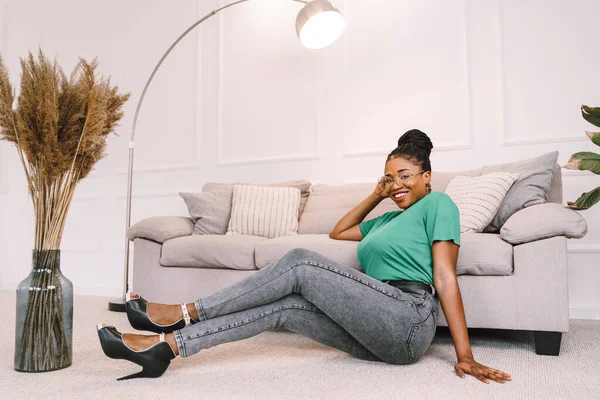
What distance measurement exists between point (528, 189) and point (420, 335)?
111cm

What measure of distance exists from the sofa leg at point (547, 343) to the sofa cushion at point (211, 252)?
52.1 inches

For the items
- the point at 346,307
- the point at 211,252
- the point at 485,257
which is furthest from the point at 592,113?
the point at 211,252

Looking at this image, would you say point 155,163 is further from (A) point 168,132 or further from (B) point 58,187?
(B) point 58,187

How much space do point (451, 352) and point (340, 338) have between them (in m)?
0.53

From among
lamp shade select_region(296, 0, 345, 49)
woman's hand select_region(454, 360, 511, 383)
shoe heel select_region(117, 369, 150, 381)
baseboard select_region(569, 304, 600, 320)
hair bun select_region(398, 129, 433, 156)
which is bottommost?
baseboard select_region(569, 304, 600, 320)

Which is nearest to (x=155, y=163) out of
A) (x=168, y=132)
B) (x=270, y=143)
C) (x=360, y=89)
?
(x=168, y=132)

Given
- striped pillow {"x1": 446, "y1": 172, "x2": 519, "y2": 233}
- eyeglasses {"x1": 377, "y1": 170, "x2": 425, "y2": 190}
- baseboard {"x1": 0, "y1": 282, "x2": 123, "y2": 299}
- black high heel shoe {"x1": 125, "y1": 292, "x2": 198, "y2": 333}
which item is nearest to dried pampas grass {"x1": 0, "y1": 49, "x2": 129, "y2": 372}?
black high heel shoe {"x1": 125, "y1": 292, "x2": 198, "y2": 333}

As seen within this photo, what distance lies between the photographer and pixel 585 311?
287 centimetres

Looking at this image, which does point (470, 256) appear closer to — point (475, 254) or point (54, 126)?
point (475, 254)

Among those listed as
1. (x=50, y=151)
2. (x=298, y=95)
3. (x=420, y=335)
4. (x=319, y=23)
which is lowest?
(x=420, y=335)

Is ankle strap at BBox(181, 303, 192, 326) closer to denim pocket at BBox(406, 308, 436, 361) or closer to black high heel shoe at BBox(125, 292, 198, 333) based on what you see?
black high heel shoe at BBox(125, 292, 198, 333)

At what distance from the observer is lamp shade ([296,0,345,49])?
3070 mm

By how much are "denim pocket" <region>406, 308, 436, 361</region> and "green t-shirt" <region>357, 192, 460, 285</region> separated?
0.15 m

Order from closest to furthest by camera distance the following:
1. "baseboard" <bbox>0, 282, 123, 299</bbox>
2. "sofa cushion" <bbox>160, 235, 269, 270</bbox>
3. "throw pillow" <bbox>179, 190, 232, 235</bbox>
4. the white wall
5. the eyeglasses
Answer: the eyeglasses, "sofa cushion" <bbox>160, 235, 269, 270</bbox>, "throw pillow" <bbox>179, 190, 232, 235</bbox>, the white wall, "baseboard" <bbox>0, 282, 123, 299</bbox>
